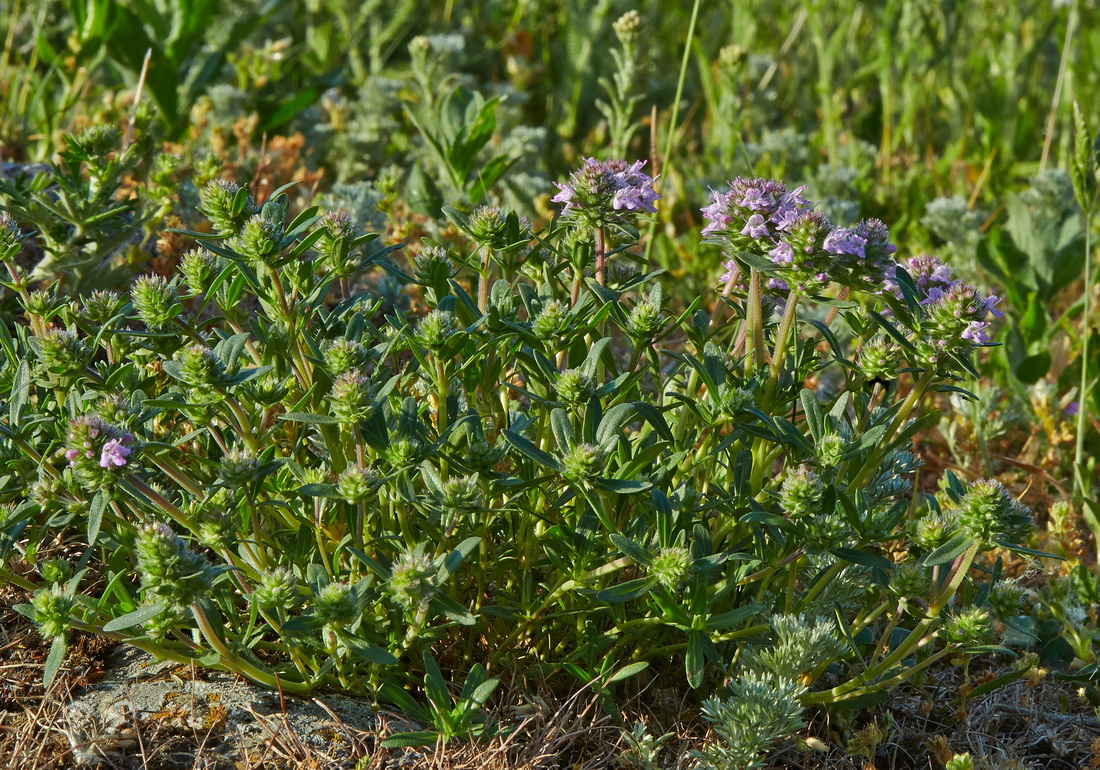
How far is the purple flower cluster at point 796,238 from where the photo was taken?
1754mm

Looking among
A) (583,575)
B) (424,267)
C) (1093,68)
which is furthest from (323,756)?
(1093,68)

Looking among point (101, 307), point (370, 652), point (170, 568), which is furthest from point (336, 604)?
point (101, 307)

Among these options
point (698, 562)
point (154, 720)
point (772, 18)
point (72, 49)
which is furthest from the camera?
point (772, 18)

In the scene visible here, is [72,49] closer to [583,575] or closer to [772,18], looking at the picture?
[583,575]

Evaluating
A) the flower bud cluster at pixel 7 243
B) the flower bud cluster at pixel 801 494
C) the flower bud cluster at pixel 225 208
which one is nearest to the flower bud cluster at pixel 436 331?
the flower bud cluster at pixel 225 208

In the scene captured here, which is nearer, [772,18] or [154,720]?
[154,720]

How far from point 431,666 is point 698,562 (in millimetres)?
500

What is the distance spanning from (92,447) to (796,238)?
3.89ft

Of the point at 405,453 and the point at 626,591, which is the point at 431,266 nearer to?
the point at 405,453

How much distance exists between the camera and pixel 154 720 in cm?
192

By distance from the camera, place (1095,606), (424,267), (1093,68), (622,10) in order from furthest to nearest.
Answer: (1093,68) < (622,10) < (1095,606) < (424,267)

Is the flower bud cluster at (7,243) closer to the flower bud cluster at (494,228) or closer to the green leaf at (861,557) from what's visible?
the flower bud cluster at (494,228)

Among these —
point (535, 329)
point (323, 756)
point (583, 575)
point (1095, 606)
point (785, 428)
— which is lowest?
point (1095, 606)

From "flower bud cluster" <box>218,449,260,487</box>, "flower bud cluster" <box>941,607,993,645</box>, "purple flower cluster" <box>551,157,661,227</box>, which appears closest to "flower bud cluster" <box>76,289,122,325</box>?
"flower bud cluster" <box>218,449,260,487</box>
